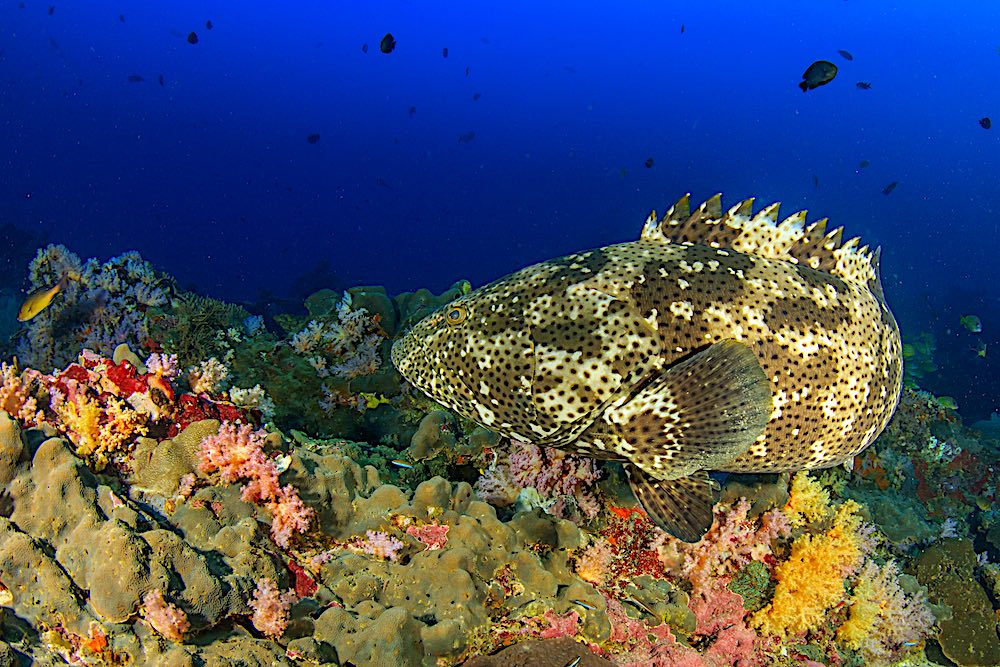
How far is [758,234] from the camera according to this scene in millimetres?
3838

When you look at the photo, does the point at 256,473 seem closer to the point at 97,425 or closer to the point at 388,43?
the point at 97,425

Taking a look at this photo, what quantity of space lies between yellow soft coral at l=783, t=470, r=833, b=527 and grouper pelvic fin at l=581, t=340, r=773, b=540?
132 cm

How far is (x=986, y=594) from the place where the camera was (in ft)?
17.4

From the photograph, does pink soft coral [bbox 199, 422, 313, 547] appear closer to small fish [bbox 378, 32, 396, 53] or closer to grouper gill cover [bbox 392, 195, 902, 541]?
grouper gill cover [bbox 392, 195, 902, 541]

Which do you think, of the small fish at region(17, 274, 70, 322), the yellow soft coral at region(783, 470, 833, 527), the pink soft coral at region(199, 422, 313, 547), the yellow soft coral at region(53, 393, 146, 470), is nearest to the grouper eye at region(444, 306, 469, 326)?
the pink soft coral at region(199, 422, 313, 547)

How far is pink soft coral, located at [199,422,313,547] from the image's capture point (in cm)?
317

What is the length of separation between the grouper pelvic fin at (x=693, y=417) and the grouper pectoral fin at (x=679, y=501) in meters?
0.01

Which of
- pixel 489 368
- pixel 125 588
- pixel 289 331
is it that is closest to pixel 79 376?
pixel 125 588

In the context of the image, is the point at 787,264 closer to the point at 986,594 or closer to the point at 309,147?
the point at 986,594

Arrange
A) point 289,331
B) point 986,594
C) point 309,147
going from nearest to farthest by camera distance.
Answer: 1. point 986,594
2. point 289,331
3. point 309,147

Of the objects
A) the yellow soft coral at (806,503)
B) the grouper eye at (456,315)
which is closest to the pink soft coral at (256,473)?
the grouper eye at (456,315)

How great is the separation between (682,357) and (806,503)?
6.30 feet

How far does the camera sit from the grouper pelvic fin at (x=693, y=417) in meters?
3.01

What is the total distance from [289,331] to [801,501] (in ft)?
20.2
